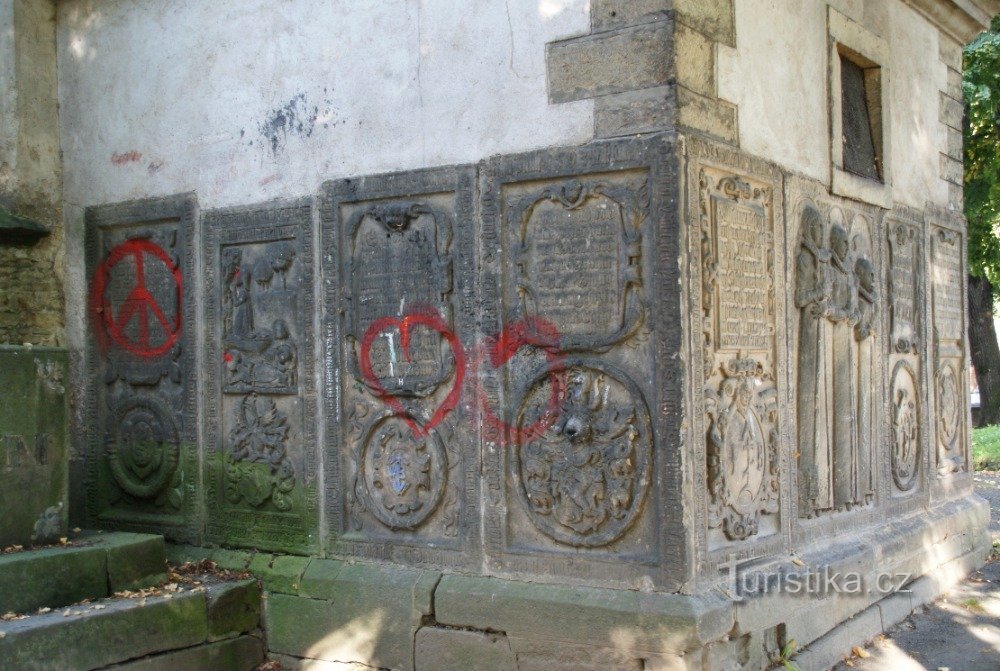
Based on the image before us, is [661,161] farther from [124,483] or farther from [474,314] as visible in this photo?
[124,483]

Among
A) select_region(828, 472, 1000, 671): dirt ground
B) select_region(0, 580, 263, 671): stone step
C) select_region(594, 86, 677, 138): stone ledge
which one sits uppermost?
select_region(594, 86, 677, 138): stone ledge

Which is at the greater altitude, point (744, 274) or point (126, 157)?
point (126, 157)

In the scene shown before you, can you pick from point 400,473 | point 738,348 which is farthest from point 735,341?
point 400,473

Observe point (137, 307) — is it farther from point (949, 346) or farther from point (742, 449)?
point (949, 346)

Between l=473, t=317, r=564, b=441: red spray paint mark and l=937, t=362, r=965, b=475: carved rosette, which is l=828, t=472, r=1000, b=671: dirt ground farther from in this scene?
l=473, t=317, r=564, b=441: red spray paint mark

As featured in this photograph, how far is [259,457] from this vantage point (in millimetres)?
5562

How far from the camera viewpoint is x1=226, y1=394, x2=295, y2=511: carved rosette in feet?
18.0

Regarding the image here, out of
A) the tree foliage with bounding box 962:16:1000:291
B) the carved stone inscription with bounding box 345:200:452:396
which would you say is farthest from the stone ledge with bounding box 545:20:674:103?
the tree foliage with bounding box 962:16:1000:291

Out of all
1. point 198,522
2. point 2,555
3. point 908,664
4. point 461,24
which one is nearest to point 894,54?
point 461,24

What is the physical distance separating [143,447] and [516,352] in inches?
96.8

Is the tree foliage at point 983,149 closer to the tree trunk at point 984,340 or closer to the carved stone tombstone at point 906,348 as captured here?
the tree trunk at point 984,340

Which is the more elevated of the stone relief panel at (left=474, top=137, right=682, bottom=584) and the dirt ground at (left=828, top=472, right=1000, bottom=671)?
the stone relief panel at (left=474, top=137, right=682, bottom=584)

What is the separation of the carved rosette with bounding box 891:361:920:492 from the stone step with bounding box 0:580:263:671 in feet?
12.7

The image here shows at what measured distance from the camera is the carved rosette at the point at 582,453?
4.52m
